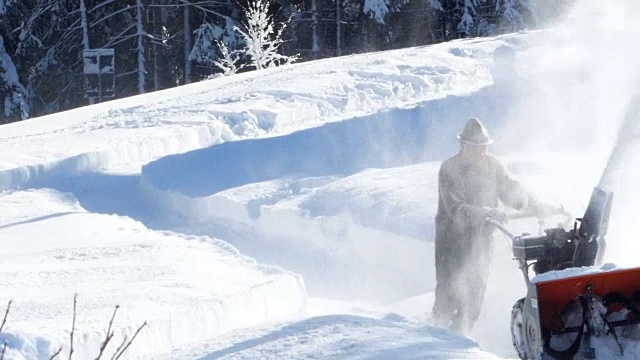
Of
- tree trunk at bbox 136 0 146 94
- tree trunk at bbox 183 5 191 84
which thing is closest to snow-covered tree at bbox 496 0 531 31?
tree trunk at bbox 183 5 191 84

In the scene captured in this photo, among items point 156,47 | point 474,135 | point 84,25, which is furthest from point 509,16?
point 474,135

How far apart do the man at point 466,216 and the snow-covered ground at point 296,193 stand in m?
0.53

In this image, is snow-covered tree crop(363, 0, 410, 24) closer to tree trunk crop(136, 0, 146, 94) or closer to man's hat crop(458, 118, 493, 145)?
tree trunk crop(136, 0, 146, 94)

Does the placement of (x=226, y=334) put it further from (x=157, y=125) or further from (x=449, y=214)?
(x=157, y=125)

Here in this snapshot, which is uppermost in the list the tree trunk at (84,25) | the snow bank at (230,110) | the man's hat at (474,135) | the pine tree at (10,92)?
the tree trunk at (84,25)

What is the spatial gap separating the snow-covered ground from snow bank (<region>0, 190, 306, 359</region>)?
0.8 inches

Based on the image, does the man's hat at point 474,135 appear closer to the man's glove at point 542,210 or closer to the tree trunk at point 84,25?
the man's glove at point 542,210

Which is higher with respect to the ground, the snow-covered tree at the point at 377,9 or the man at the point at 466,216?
the snow-covered tree at the point at 377,9

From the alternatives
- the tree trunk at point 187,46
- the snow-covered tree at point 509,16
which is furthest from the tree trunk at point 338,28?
the snow-covered tree at point 509,16

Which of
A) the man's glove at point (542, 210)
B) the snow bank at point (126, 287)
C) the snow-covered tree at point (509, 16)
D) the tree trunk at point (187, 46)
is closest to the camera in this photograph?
the snow bank at point (126, 287)

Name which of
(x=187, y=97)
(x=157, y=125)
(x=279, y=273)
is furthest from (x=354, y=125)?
(x=279, y=273)

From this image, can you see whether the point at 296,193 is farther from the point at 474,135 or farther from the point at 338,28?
the point at 338,28

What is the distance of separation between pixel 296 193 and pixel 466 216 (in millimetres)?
5541

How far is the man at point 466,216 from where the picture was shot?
796 cm
